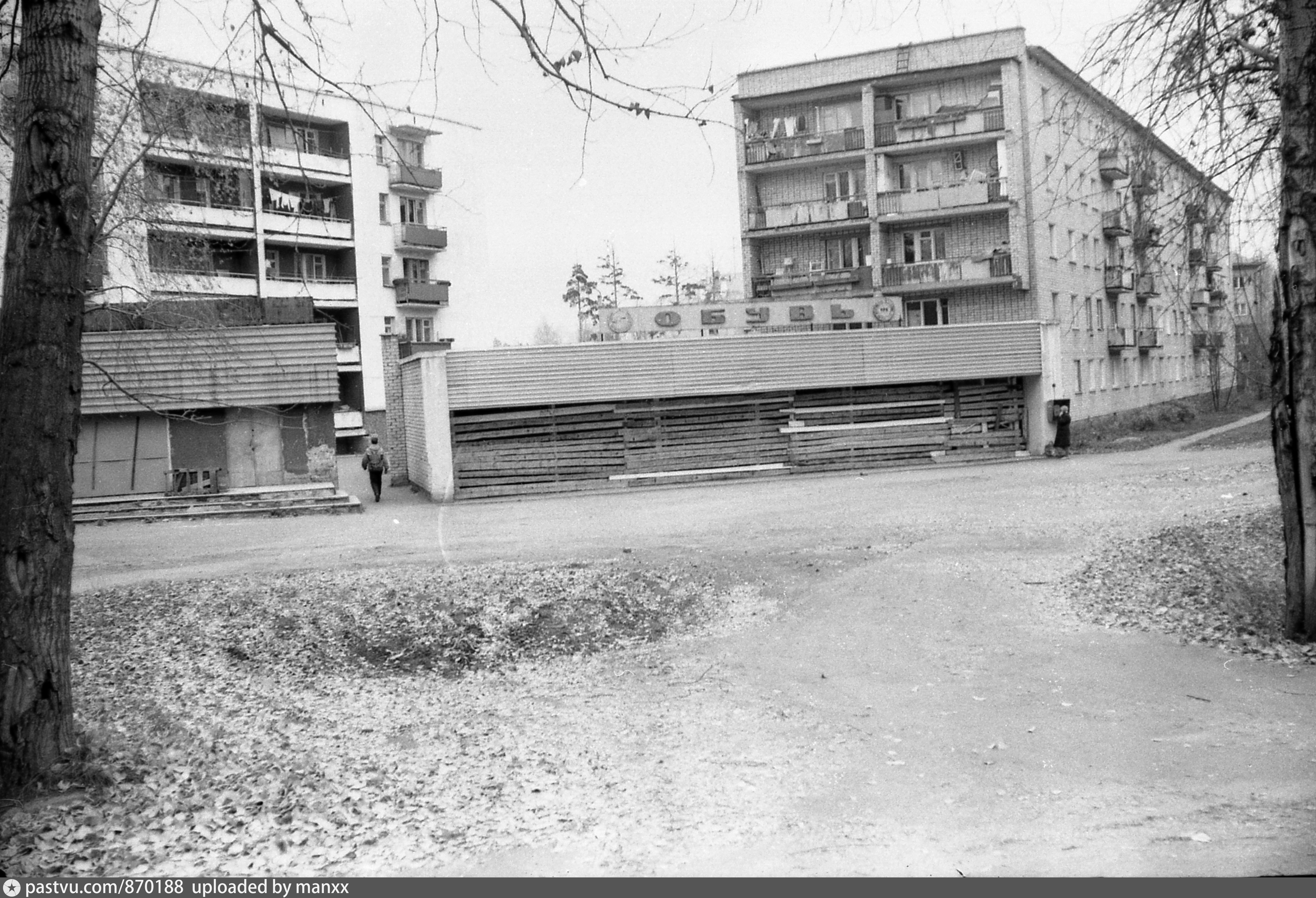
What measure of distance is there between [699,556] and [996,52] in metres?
31.7

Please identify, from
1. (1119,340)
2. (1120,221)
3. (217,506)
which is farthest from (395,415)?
(1119,340)

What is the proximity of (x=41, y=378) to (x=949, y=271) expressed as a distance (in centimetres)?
4041

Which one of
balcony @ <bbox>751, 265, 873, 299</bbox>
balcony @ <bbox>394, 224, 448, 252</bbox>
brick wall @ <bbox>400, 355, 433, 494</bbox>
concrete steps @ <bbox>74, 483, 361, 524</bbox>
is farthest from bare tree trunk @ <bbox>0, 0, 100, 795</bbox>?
balcony @ <bbox>394, 224, 448, 252</bbox>

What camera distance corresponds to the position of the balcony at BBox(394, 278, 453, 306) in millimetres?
55594

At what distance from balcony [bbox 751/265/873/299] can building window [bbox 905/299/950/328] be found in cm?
195

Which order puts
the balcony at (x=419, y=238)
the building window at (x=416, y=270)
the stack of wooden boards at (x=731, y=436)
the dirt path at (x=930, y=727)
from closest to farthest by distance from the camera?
the dirt path at (x=930, y=727) < the stack of wooden boards at (x=731, y=436) < the balcony at (x=419, y=238) < the building window at (x=416, y=270)

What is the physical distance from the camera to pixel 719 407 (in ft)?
101

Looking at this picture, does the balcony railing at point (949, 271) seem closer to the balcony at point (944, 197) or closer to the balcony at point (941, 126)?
the balcony at point (944, 197)

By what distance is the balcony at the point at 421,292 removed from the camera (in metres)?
55.6

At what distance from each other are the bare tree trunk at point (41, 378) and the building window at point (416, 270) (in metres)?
51.3

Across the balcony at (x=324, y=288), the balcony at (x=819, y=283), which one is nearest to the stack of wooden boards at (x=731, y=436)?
the balcony at (x=819, y=283)

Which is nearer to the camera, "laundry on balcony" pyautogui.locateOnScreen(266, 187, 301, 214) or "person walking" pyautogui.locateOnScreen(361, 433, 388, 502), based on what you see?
"laundry on balcony" pyautogui.locateOnScreen(266, 187, 301, 214)

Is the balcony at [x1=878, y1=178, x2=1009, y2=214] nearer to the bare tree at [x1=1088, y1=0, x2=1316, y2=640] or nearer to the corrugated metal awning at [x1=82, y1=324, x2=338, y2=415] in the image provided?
the corrugated metal awning at [x1=82, y1=324, x2=338, y2=415]
